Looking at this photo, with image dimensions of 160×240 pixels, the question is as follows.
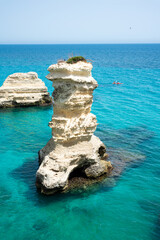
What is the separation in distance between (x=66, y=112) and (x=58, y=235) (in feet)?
22.3

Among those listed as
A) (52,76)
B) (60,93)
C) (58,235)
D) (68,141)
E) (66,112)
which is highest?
(52,76)

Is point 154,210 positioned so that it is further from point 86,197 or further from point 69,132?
point 69,132

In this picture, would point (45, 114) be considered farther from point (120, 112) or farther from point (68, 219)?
point (68, 219)

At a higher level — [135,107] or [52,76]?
[52,76]

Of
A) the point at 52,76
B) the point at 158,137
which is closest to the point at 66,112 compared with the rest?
the point at 52,76

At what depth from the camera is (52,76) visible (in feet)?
49.4

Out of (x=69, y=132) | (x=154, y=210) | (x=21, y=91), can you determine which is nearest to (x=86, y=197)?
(x=154, y=210)

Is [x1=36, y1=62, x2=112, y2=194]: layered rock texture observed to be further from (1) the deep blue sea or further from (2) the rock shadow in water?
(2) the rock shadow in water

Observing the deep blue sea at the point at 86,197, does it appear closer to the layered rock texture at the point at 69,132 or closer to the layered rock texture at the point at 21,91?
the layered rock texture at the point at 69,132

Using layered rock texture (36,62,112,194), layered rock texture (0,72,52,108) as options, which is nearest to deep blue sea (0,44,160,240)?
layered rock texture (36,62,112,194)

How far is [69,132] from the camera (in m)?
15.2

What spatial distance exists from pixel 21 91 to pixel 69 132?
1848cm

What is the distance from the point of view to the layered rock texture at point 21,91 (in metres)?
31.8

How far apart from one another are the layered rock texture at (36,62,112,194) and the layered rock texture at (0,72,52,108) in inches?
667
